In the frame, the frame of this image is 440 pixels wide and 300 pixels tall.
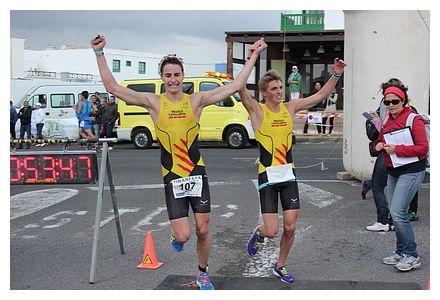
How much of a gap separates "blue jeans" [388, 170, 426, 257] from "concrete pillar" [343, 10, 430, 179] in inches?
176

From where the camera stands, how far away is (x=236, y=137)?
62.7ft

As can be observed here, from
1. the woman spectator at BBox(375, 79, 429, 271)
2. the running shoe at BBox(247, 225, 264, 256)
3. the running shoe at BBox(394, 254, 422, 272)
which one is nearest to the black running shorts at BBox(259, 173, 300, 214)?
the running shoe at BBox(247, 225, 264, 256)

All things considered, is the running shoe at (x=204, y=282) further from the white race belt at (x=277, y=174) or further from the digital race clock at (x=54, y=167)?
the digital race clock at (x=54, y=167)

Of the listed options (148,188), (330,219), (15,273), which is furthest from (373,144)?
(148,188)

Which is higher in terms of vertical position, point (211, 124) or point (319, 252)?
point (211, 124)

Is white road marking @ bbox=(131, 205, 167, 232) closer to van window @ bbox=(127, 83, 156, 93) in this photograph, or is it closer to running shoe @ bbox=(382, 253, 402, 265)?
running shoe @ bbox=(382, 253, 402, 265)

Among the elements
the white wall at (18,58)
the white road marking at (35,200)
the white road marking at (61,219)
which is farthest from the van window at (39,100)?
the white wall at (18,58)

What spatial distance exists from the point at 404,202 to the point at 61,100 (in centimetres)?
2097

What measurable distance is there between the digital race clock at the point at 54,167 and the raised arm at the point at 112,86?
3.95ft

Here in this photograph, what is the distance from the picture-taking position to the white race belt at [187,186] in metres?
5.04

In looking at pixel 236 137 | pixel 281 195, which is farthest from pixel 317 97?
pixel 236 137
